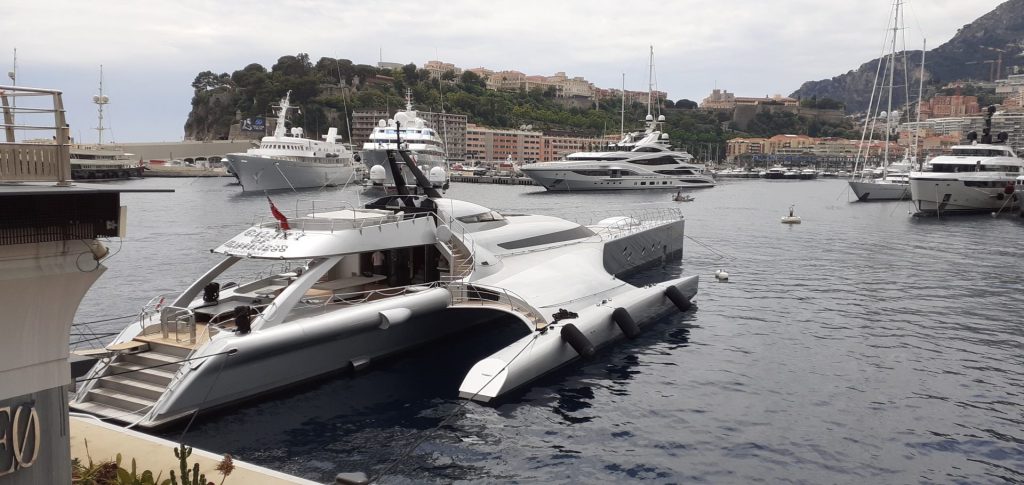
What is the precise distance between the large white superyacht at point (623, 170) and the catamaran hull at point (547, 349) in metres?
78.3

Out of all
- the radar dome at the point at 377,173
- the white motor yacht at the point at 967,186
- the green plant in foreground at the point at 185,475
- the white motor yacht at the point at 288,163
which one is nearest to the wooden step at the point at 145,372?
the green plant in foreground at the point at 185,475

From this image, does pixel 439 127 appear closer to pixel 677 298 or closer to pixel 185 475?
pixel 677 298

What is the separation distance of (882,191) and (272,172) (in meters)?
77.6

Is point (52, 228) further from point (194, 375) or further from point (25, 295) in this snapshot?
point (194, 375)

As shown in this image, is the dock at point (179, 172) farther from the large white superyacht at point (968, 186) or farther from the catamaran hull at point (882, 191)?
the large white superyacht at point (968, 186)

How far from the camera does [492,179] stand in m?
136

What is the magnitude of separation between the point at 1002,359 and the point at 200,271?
Result: 105ft

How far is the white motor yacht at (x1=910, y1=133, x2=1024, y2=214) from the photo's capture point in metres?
67.8

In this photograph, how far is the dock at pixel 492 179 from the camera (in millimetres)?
131575

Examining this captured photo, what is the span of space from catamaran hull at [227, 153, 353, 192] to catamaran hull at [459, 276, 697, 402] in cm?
7372

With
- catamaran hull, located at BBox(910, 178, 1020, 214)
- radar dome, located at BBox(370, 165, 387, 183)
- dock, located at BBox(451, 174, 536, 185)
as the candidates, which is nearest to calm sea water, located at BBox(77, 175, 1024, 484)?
radar dome, located at BBox(370, 165, 387, 183)

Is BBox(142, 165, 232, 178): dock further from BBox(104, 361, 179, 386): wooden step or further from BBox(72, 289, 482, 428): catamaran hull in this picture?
BBox(104, 361, 179, 386): wooden step

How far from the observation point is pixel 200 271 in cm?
3409

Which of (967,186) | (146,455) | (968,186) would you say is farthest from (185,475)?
(968,186)
